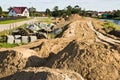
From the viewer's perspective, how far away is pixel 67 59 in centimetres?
1143

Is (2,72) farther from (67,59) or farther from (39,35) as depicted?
(39,35)

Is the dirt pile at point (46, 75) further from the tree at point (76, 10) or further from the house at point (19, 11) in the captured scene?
the house at point (19, 11)

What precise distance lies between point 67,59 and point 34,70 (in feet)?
7.14

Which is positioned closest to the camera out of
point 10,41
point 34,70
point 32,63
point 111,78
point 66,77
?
point 66,77

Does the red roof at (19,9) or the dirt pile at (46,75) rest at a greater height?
the dirt pile at (46,75)

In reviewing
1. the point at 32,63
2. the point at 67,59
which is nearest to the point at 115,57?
the point at 67,59

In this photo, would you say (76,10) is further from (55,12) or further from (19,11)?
(19,11)

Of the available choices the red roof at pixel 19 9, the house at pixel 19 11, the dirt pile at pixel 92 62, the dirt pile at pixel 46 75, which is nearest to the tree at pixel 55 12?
the house at pixel 19 11

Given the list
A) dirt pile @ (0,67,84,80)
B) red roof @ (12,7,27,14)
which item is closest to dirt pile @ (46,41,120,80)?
dirt pile @ (0,67,84,80)

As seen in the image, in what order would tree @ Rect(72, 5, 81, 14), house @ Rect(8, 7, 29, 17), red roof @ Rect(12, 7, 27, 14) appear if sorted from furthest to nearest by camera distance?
red roof @ Rect(12, 7, 27, 14) < house @ Rect(8, 7, 29, 17) < tree @ Rect(72, 5, 81, 14)

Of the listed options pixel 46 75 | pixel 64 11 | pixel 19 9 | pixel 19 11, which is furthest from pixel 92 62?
pixel 19 9

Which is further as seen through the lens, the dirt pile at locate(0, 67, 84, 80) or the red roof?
the red roof

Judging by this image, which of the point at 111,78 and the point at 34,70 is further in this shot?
the point at 111,78

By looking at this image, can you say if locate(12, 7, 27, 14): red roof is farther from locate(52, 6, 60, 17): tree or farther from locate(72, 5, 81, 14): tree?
locate(72, 5, 81, 14): tree
